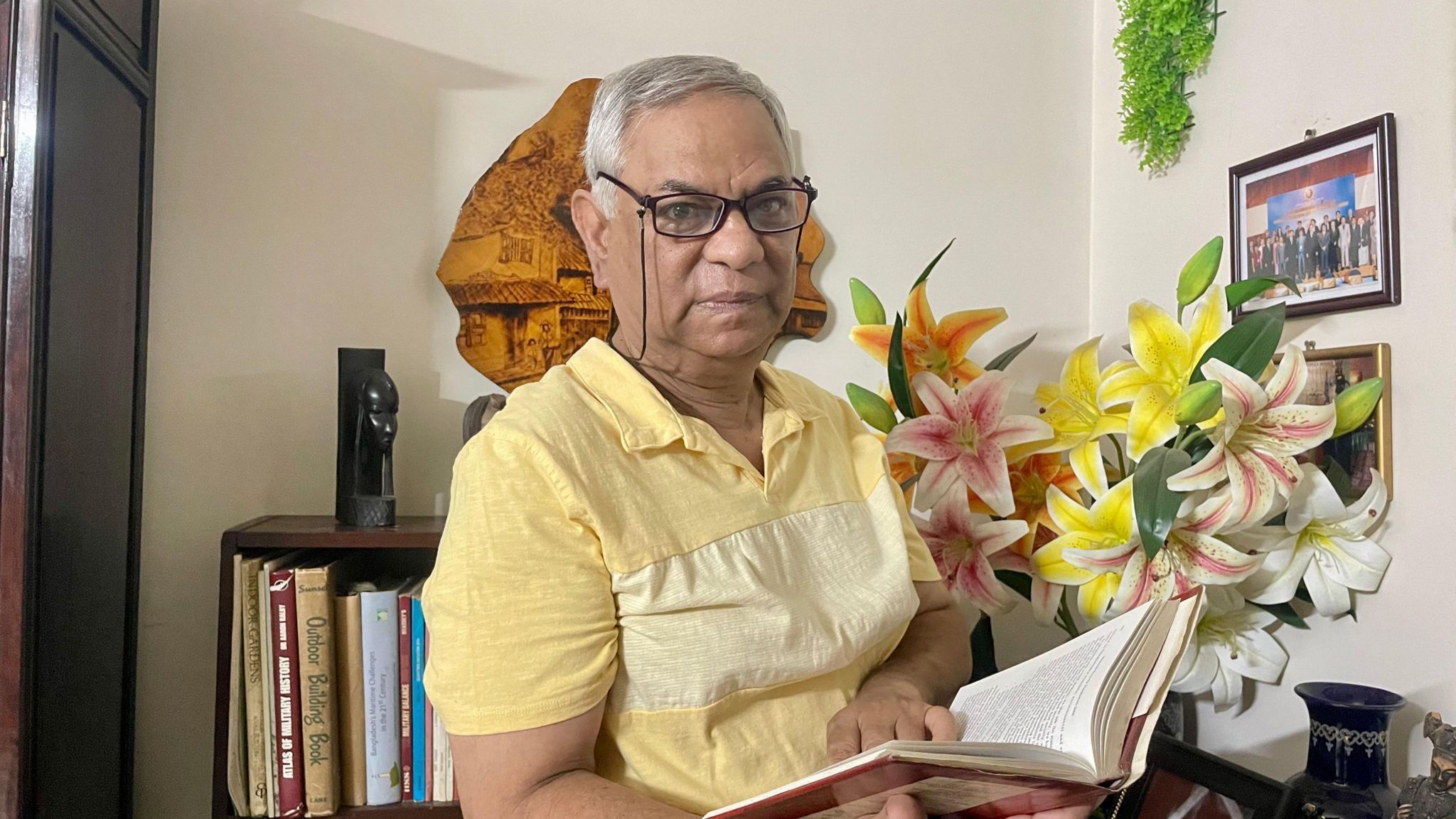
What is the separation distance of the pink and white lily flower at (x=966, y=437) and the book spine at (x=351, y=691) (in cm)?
71

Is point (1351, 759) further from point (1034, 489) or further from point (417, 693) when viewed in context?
point (417, 693)

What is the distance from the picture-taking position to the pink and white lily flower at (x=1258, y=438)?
1.01 metres

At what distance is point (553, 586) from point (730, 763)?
0.23m

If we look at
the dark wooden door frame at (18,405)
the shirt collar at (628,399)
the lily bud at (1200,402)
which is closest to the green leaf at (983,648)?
the lily bud at (1200,402)

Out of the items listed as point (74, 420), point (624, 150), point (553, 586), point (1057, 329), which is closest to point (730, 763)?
point (553, 586)

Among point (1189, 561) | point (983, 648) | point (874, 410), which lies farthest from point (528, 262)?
point (1189, 561)

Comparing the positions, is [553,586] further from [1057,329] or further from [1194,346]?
[1057,329]

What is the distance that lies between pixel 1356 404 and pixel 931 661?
1.86 ft

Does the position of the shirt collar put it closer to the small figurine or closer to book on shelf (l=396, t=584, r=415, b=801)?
book on shelf (l=396, t=584, r=415, b=801)

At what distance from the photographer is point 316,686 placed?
1152mm

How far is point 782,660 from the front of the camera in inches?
32.6

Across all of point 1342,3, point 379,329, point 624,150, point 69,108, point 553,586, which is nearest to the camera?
point 553,586

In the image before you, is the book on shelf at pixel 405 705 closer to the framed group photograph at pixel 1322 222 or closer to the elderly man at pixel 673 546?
the elderly man at pixel 673 546

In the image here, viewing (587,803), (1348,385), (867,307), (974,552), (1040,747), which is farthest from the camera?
(867,307)
